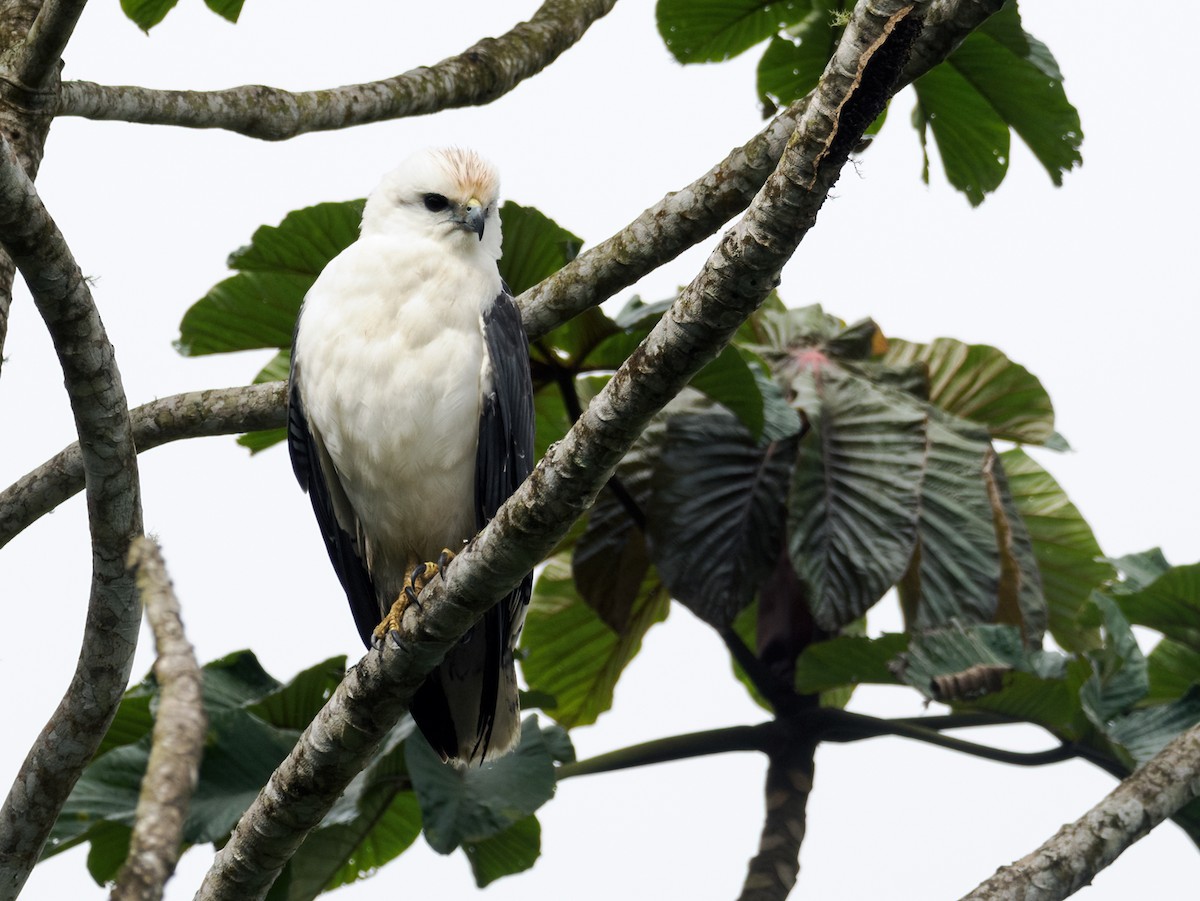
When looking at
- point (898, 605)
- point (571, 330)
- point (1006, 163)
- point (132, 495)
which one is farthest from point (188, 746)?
point (898, 605)

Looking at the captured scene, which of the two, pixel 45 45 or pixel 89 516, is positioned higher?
pixel 45 45

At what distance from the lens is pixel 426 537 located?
3926 mm

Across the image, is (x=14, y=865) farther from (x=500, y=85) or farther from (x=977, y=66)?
(x=977, y=66)

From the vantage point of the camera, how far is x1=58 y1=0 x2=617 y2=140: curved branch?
3.79 m

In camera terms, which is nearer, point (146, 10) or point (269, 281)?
point (269, 281)

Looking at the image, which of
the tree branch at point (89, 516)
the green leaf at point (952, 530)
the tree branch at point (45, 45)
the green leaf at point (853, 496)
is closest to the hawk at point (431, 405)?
the tree branch at point (89, 516)

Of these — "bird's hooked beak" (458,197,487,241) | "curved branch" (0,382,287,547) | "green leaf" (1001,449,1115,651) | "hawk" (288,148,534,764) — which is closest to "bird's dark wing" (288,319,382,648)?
"hawk" (288,148,534,764)

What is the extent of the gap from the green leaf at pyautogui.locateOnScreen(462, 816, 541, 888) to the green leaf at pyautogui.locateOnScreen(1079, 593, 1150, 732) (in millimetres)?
1759

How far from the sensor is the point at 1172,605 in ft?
15.5

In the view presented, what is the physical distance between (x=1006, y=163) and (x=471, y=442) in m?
2.15

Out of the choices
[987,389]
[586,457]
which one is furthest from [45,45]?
[987,389]

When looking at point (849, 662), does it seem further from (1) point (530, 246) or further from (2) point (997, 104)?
(2) point (997, 104)

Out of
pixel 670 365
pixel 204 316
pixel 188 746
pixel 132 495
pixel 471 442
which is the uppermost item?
pixel 204 316

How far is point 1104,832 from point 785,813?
1.38 metres
